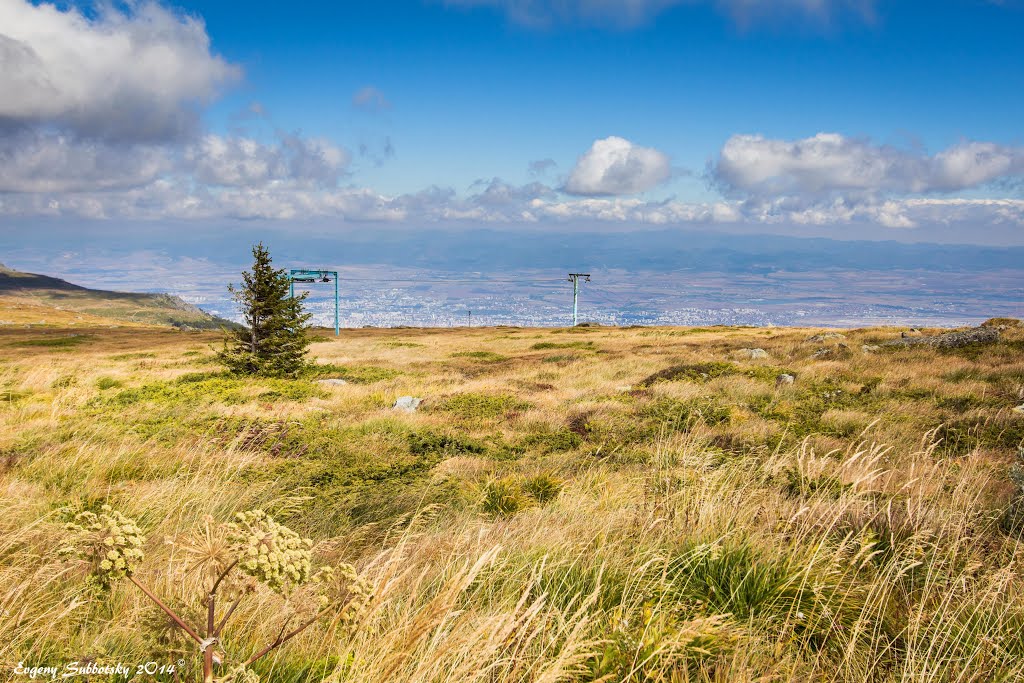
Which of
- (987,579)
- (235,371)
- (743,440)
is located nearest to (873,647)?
(987,579)

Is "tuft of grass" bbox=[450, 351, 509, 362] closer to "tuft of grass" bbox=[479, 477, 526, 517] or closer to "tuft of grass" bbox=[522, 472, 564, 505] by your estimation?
"tuft of grass" bbox=[522, 472, 564, 505]

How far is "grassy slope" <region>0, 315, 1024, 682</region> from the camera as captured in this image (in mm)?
2641

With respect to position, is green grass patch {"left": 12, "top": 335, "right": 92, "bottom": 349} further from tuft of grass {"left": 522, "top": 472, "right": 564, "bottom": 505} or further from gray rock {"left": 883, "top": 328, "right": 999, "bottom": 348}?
gray rock {"left": 883, "top": 328, "right": 999, "bottom": 348}

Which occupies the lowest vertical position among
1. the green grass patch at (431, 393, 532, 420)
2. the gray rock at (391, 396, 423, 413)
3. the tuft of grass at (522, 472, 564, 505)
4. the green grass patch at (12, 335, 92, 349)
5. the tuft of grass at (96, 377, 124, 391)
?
the green grass patch at (12, 335, 92, 349)

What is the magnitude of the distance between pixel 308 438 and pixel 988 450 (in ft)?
31.2

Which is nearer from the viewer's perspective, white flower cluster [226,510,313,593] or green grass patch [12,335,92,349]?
white flower cluster [226,510,313,593]

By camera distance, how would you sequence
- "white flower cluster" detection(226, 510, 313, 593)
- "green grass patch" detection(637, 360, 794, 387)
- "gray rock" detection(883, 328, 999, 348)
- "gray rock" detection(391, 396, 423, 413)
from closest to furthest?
"white flower cluster" detection(226, 510, 313, 593) → "gray rock" detection(391, 396, 423, 413) → "green grass patch" detection(637, 360, 794, 387) → "gray rock" detection(883, 328, 999, 348)

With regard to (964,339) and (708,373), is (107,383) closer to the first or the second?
(708,373)

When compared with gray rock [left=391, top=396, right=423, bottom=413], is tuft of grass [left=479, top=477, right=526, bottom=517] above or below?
above

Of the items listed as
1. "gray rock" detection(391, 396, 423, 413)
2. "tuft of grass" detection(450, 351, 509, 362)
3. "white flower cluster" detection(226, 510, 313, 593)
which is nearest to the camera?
"white flower cluster" detection(226, 510, 313, 593)

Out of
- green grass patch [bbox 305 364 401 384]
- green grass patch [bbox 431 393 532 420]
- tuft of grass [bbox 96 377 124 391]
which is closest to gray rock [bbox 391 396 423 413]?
green grass patch [bbox 431 393 532 420]

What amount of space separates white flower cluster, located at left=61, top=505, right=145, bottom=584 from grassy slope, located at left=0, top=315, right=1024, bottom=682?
1.15ft

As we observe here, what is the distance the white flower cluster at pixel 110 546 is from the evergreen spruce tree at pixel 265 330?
1587 cm

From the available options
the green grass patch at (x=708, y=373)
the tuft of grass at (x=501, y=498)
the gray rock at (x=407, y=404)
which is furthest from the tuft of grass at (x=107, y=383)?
the green grass patch at (x=708, y=373)
